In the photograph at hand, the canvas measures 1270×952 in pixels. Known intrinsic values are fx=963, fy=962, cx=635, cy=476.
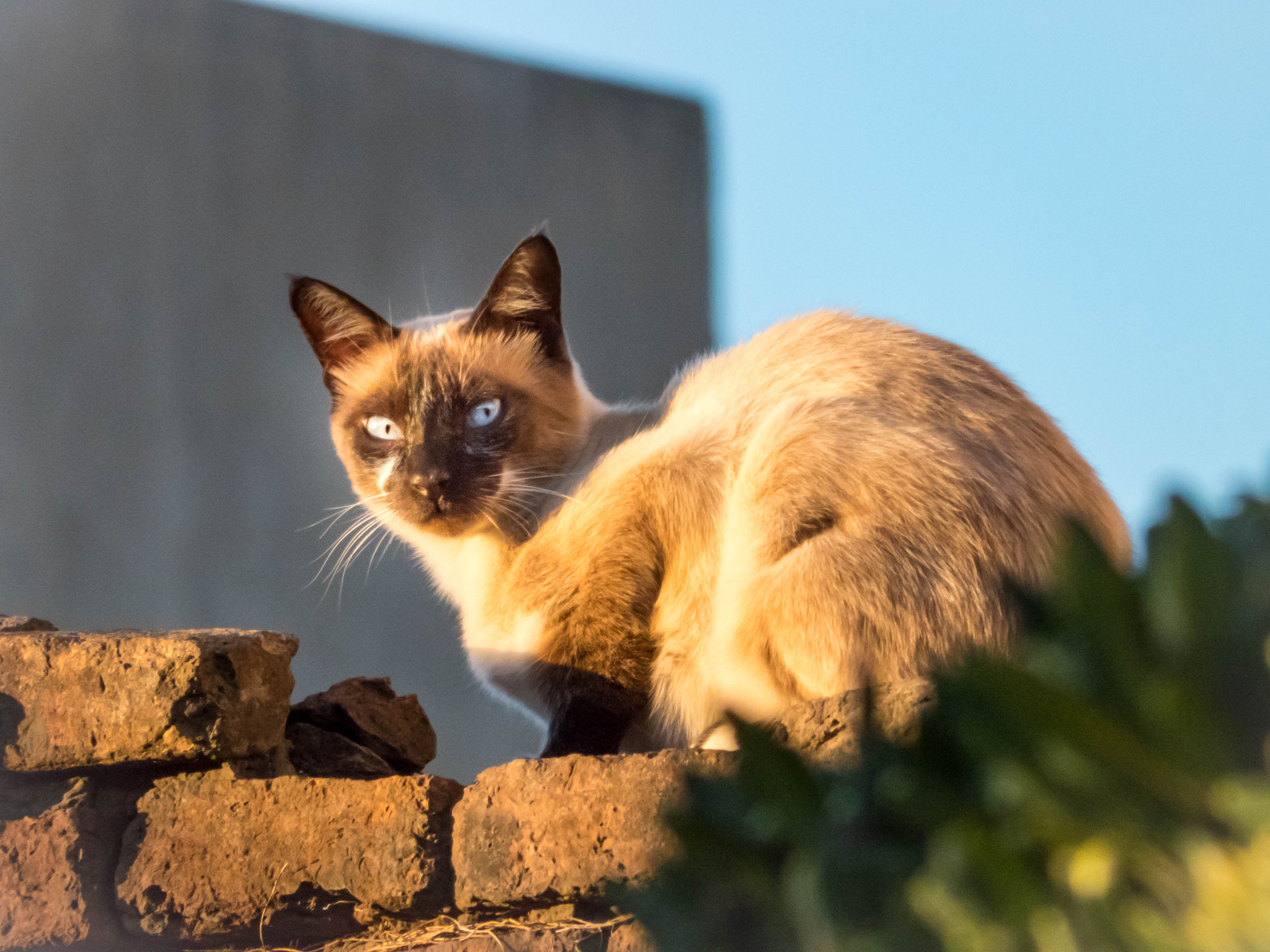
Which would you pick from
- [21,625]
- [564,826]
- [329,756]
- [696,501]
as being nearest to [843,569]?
[696,501]

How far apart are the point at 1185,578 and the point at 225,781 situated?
1.36 metres

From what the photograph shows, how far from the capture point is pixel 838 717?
1090 mm

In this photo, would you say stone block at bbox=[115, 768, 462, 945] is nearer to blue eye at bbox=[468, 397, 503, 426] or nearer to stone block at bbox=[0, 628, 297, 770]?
stone block at bbox=[0, 628, 297, 770]

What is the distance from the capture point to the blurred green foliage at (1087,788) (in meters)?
0.37

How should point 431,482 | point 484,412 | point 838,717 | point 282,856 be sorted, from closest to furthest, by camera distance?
point 838,717, point 282,856, point 431,482, point 484,412

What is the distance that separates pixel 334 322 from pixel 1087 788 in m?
1.69

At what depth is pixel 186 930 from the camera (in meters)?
1.37

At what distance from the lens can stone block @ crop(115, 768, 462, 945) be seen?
1.26m

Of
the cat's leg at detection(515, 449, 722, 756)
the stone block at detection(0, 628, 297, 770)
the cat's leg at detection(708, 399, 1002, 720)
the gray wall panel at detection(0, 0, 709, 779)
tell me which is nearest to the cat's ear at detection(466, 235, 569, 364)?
the cat's leg at detection(515, 449, 722, 756)

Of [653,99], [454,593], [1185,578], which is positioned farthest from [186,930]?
[653,99]

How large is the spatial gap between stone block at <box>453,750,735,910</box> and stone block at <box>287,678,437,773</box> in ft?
1.92

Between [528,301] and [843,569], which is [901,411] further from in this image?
[528,301]

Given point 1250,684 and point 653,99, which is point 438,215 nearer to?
point 653,99

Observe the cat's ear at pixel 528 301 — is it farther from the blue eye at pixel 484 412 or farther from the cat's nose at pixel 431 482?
the cat's nose at pixel 431 482
